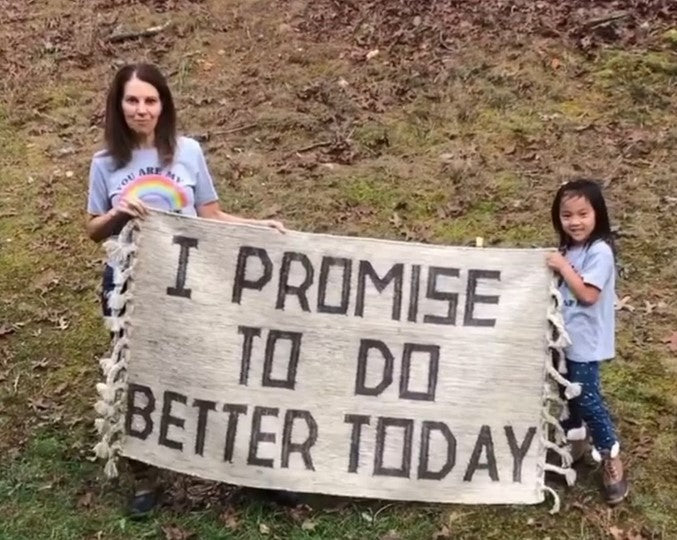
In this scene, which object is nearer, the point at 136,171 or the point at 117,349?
the point at 136,171

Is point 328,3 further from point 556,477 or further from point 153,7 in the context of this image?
point 556,477

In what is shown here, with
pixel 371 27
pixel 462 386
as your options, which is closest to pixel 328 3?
pixel 371 27

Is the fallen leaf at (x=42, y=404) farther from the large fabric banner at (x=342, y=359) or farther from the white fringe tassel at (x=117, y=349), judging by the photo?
the large fabric banner at (x=342, y=359)

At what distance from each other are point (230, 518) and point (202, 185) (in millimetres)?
1298

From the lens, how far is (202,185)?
143 inches

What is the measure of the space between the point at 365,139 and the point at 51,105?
2.54 metres

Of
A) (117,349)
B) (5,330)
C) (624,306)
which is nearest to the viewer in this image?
(117,349)

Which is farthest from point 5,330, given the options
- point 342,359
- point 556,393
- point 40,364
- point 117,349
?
point 556,393

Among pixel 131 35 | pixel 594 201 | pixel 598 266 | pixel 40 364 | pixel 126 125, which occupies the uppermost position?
pixel 131 35

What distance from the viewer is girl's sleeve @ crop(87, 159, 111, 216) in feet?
11.4

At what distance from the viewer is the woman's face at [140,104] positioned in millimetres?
3428

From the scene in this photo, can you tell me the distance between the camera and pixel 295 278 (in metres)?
3.55

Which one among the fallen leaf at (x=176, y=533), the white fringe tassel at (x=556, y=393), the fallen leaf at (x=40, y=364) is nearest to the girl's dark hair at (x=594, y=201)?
the white fringe tassel at (x=556, y=393)

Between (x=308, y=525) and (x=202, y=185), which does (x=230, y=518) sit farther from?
(x=202, y=185)
